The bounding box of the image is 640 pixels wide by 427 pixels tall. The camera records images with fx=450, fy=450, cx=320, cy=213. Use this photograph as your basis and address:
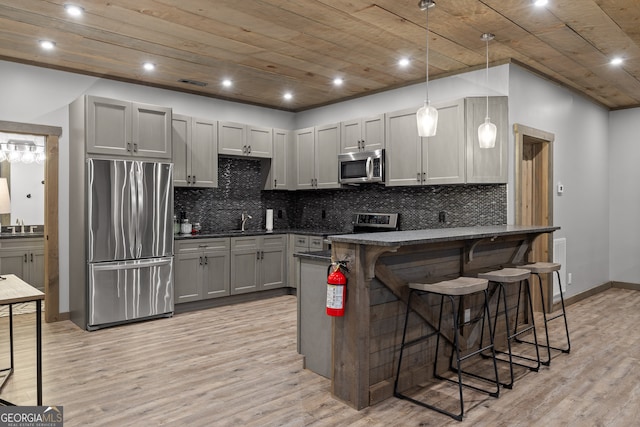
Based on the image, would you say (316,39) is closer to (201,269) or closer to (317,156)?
(317,156)

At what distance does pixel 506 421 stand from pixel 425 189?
9.98 ft

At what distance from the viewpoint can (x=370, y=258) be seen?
2.65 m

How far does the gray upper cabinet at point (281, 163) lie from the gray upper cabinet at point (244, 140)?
0.10m

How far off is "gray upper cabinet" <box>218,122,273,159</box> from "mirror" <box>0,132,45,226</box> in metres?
3.07

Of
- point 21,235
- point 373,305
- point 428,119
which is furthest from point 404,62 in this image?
point 21,235

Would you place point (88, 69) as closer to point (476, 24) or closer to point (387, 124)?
point (387, 124)

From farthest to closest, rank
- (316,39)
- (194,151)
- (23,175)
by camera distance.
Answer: (23,175)
(194,151)
(316,39)

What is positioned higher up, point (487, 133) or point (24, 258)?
point (487, 133)

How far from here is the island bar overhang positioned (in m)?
2.69

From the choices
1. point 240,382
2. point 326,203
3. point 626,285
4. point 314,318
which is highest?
point 326,203

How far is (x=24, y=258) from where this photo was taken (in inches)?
236

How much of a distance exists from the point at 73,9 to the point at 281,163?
3413 mm

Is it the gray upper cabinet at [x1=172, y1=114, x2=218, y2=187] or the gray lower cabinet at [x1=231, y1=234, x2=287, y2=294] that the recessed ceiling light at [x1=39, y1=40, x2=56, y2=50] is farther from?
the gray lower cabinet at [x1=231, y1=234, x2=287, y2=294]

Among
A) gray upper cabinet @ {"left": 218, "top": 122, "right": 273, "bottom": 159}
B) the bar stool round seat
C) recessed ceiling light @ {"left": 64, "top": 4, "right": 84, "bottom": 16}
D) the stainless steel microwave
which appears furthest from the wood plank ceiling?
the bar stool round seat
